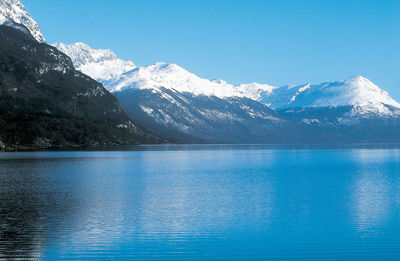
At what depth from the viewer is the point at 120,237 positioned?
180 ft

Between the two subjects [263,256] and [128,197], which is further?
[128,197]

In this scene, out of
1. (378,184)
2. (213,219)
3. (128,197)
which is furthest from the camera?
(378,184)

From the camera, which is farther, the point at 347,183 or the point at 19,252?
the point at 347,183

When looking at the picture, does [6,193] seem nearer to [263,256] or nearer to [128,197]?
[128,197]

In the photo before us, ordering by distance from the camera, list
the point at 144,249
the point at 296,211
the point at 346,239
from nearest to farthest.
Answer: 1. the point at 144,249
2. the point at 346,239
3. the point at 296,211

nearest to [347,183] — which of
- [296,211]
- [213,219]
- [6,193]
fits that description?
[296,211]

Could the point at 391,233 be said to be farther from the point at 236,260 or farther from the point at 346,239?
the point at 236,260

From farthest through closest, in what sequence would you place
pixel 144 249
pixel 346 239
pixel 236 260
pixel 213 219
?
pixel 213 219 < pixel 346 239 < pixel 144 249 < pixel 236 260

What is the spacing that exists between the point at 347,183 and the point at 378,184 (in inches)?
268

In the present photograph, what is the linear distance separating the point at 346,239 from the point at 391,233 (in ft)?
21.5

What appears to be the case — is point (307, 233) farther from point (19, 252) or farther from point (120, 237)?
point (19, 252)

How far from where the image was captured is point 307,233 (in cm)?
5769

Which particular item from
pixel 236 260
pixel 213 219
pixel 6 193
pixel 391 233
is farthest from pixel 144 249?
pixel 6 193

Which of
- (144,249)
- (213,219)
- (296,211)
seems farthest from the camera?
(296,211)
